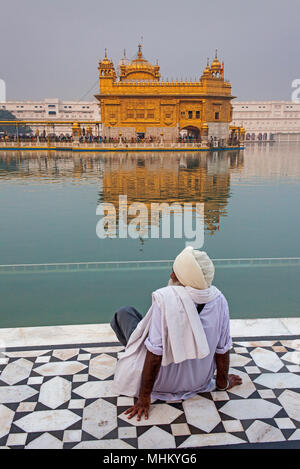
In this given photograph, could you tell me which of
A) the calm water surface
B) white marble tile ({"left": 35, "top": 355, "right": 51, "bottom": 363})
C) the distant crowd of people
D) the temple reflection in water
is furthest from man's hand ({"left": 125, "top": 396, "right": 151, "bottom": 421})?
the distant crowd of people

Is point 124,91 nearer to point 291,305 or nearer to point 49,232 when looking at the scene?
point 49,232

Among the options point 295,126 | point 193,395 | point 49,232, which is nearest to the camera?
point 193,395

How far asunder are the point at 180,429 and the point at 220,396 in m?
0.33

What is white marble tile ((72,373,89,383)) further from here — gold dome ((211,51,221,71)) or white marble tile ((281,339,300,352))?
gold dome ((211,51,221,71))

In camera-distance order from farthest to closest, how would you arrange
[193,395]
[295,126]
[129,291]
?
[295,126], [129,291], [193,395]

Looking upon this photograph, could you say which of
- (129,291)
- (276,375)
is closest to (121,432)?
(276,375)

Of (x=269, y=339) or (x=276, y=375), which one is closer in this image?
(x=276, y=375)

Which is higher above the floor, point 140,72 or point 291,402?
point 140,72

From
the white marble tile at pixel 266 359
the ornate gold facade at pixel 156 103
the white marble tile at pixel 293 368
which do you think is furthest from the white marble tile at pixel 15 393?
the ornate gold facade at pixel 156 103

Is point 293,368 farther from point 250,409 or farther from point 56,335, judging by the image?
point 56,335

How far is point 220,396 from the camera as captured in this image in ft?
6.77

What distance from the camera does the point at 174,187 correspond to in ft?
40.7

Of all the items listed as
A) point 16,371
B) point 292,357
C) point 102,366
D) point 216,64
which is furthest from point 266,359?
point 216,64

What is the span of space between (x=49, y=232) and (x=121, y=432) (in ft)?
18.0
